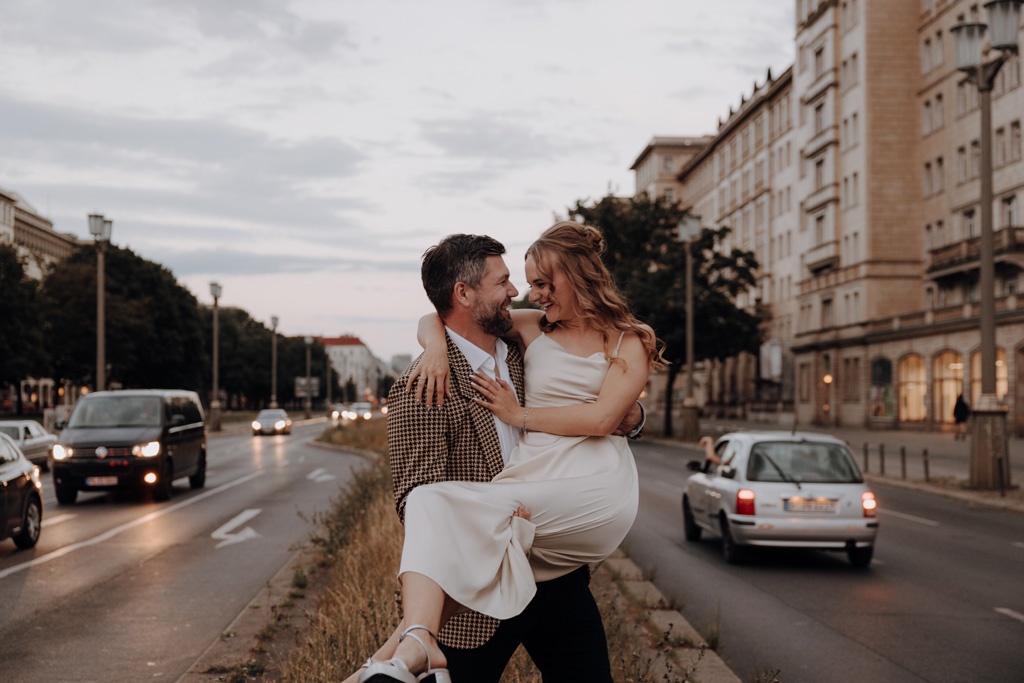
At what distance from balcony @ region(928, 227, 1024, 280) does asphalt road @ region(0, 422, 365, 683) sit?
34.8 metres

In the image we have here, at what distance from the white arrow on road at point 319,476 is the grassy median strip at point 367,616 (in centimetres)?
1304

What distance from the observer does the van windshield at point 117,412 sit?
68.3 feet

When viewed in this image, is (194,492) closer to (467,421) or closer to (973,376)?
(467,421)

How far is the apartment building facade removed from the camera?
52.0 m

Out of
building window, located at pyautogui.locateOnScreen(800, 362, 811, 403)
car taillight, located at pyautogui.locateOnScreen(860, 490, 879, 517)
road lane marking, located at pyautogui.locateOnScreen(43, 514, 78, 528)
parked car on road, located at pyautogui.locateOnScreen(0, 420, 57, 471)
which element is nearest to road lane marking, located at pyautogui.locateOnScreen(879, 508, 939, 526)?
car taillight, located at pyautogui.locateOnScreen(860, 490, 879, 517)

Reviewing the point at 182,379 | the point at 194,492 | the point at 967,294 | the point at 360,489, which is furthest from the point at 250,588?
the point at 182,379

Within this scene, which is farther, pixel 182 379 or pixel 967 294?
pixel 182 379

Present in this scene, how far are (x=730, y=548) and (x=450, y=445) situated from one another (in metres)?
10.4

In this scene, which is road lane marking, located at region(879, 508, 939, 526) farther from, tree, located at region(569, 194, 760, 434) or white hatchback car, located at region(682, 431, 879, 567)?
tree, located at region(569, 194, 760, 434)

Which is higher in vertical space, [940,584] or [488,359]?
[488,359]

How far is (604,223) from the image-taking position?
191ft

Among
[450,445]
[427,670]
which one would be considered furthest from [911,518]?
[427,670]

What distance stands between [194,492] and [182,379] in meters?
61.1

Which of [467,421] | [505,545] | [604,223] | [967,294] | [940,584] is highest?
Answer: [604,223]
